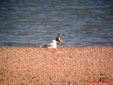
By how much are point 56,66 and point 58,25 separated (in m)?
7.51

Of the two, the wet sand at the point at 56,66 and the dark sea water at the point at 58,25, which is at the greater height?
the dark sea water at the point at 58,25

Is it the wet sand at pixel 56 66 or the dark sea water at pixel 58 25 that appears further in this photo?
the dark sea water at pixel 58 25

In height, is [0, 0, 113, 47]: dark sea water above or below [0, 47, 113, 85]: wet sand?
above

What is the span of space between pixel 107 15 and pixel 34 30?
5395 mm

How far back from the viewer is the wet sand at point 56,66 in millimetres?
7000

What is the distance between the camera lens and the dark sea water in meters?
12.4

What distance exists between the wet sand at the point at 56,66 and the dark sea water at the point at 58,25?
7.25ft

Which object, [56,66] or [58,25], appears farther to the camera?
[58,25]

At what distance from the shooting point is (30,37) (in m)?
13.0

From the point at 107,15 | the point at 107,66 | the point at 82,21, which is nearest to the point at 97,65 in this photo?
the point at 107,66

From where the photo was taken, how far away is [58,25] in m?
15.4

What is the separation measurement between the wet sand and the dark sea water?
2.21 meters

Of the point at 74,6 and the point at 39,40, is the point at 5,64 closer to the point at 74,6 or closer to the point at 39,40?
the point at 39,40

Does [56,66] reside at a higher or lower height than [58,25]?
lower
